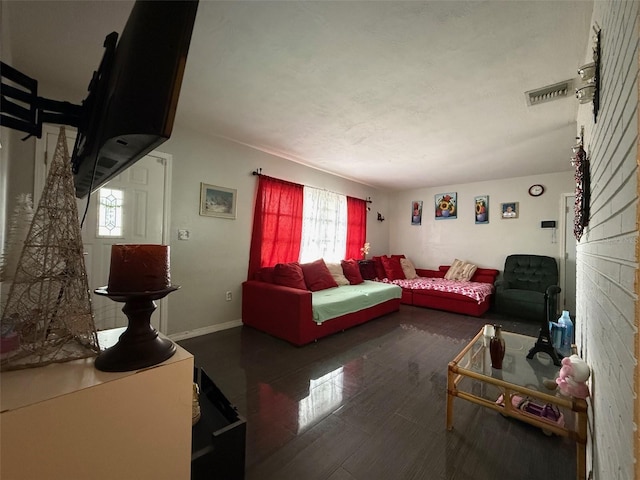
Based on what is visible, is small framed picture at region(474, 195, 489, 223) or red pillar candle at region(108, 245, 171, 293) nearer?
red pillar candle at region(108, 245, 171, 293)

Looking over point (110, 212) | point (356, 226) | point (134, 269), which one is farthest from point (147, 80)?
point (356, 226)

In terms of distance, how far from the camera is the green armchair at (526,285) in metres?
3.78

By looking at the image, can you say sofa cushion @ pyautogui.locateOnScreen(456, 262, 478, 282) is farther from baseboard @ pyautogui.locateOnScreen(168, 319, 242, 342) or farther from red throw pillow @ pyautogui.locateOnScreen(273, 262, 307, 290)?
baseboard @ pyautogui.locateOnScreen(168, 319, 242, 342)

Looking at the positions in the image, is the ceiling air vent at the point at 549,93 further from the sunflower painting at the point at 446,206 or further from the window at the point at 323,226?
the sunflower painting at the point at 446,206

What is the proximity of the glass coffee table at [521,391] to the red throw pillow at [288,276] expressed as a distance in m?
1.92

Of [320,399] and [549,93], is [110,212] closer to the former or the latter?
[320,399]

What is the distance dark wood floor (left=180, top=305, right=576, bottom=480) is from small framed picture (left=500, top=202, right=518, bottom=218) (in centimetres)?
321

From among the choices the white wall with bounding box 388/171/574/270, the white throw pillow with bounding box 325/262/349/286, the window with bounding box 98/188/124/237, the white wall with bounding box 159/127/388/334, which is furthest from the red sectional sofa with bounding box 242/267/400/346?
the white wall with bounding box 388/171/574/270

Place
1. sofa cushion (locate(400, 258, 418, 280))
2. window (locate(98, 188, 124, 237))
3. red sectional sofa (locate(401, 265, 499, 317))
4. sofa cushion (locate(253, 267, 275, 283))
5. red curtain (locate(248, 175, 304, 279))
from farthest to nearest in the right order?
sofa cushion (locate(400, 258, 418, 280))
red sectional sofa (locate(401, 265, 499, 317))
red curtain (locate(248, 175, 304, 279))
sofa cushion (locate(253, 267, 275, 283))
window (locate(98, 188, 124, 237))

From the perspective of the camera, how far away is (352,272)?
432cm

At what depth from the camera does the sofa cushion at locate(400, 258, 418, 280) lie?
528 cm

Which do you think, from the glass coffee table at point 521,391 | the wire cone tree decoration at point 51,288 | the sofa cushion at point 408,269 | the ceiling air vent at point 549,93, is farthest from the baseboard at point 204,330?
the ceiling air vent at point 549,93

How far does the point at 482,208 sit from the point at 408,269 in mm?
1844

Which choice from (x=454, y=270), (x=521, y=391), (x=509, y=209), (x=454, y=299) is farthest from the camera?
(x=454, y=270)
